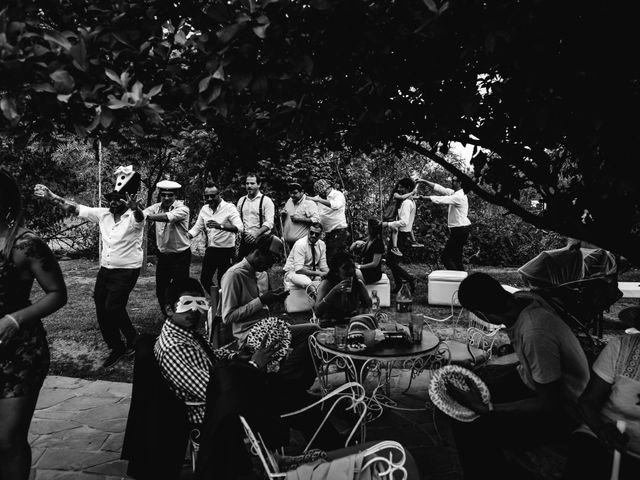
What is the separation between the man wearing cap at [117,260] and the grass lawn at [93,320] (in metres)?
0.31

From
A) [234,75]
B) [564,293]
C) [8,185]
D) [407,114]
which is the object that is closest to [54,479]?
[8,185]

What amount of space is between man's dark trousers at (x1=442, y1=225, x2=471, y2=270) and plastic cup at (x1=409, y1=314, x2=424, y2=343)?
5.12 meters

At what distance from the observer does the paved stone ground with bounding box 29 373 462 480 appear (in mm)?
3469

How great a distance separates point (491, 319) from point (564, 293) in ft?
7.11

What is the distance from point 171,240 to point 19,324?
4.07 meters

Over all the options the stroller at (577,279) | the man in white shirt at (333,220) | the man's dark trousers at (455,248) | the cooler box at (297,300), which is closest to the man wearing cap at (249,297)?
the stroller at (577,279)

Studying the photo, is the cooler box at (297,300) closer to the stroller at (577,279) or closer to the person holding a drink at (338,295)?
the person holding a drink at (338,295)

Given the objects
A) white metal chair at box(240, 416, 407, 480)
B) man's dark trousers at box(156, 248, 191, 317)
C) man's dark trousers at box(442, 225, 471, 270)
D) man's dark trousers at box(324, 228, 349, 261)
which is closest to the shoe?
man's dark trousers at box(156, 248, 191, 317)

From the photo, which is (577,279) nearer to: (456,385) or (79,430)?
(456,385)

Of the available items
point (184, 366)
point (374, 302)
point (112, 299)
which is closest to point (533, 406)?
point (184, 366)

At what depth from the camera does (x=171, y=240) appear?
6.51m

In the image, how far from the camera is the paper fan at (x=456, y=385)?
101 inches

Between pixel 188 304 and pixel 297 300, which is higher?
pixel 188 304

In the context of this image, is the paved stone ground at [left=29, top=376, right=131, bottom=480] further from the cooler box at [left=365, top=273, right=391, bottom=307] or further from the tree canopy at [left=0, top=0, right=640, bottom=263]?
the cooler box at [left=365, top=273, right=391, bottom=307]
